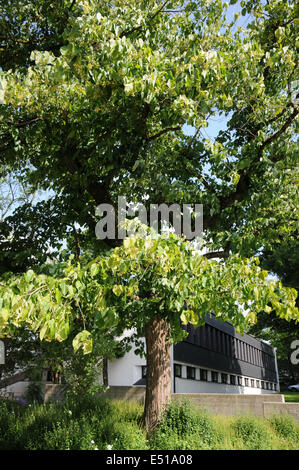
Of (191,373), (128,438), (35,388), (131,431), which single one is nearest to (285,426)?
(131,431)

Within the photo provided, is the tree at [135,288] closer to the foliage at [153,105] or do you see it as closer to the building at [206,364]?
the foliage at [153,105]

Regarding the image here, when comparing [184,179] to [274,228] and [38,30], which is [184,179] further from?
[38,30]

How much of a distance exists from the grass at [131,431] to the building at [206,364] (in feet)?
22.9

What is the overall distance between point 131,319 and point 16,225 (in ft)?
16.8

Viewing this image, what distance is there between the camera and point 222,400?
15.2m

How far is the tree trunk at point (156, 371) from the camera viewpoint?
9492mm

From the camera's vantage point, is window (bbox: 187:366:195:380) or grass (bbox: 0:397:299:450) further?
window (bbox: 187:366:195:380)

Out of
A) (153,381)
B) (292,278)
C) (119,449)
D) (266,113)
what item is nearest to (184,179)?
(266,113)

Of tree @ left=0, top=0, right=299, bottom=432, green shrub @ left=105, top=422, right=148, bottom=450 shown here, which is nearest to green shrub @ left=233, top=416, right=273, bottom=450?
green shrub @ left=105, top=422, right=148, bottom=450

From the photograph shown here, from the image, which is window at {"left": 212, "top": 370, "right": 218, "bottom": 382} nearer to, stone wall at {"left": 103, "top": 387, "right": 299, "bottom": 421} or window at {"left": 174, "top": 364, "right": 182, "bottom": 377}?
window at {"left": 174, "top": 364, "right": 182, "bottom": 377}

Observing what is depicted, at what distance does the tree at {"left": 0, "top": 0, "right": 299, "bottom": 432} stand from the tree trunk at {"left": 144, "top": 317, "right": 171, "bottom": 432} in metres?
2.51

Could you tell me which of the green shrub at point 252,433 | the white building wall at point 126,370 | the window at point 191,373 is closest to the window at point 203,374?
the window at point 191,373

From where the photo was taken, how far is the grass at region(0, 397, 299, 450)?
8.64 metres

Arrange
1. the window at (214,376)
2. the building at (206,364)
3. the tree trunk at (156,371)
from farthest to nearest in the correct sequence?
the window at (214,376), the building at (206,364), the tree trunk at (156,371)
